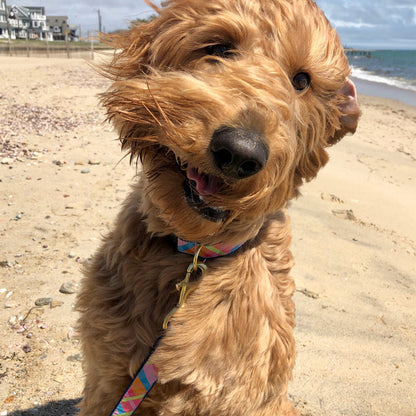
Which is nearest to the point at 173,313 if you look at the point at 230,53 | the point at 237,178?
the point at 237,178

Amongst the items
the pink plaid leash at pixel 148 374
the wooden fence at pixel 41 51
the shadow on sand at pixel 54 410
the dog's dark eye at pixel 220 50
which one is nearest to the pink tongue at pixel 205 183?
the pink plaid leash at pixel 148 374

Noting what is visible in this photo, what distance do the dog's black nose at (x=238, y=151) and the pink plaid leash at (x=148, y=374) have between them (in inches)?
23.3

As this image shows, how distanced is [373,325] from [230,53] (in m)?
3.28

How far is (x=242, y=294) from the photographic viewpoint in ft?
7.80

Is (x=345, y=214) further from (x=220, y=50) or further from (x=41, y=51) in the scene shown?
(x=41, y=51)

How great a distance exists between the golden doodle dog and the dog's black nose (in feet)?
0.06

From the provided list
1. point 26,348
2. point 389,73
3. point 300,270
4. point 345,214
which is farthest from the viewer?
point 389,73

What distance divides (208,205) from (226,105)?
49cm

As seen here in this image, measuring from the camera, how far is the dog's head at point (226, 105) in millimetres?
1896

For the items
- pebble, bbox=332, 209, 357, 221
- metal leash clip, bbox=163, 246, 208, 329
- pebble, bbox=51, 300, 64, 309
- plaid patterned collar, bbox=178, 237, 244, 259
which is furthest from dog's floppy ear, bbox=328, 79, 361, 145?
pebble, bbox=332, 209, 357, 221

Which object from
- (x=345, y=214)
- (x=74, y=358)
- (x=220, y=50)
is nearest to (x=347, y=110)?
(x=220, y=50)

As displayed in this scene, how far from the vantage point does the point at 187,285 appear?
2.30 m

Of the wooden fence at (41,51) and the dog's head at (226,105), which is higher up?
the dog's head at (226,105)

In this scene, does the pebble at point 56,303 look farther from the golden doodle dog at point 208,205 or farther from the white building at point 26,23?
the white building at point 26,23
